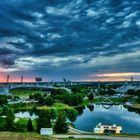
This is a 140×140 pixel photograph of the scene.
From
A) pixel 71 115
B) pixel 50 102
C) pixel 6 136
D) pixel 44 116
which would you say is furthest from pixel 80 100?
pixel 6 136

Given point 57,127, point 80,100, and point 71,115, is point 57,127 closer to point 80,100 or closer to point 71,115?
point 71,115

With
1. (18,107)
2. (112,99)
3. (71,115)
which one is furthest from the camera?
(112,99)

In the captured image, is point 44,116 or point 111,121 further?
point 111,121

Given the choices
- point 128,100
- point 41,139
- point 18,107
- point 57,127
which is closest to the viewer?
point 41,139

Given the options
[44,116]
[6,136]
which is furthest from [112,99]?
[6,136]

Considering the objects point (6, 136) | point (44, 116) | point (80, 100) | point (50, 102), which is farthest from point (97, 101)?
point (6, 136)

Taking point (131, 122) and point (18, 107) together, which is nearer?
point (131, 122)

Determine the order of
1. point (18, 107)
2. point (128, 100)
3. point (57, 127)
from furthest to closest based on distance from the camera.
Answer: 1. point (128, 100)
2. point (18, 107)
3. point (57, 127)

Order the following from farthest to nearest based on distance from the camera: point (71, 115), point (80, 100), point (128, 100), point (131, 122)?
point (128, 100)
point (80, 100)
point (71, 115)
point (131, 122)

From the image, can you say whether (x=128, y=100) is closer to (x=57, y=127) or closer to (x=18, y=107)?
(x=18, y=107)
